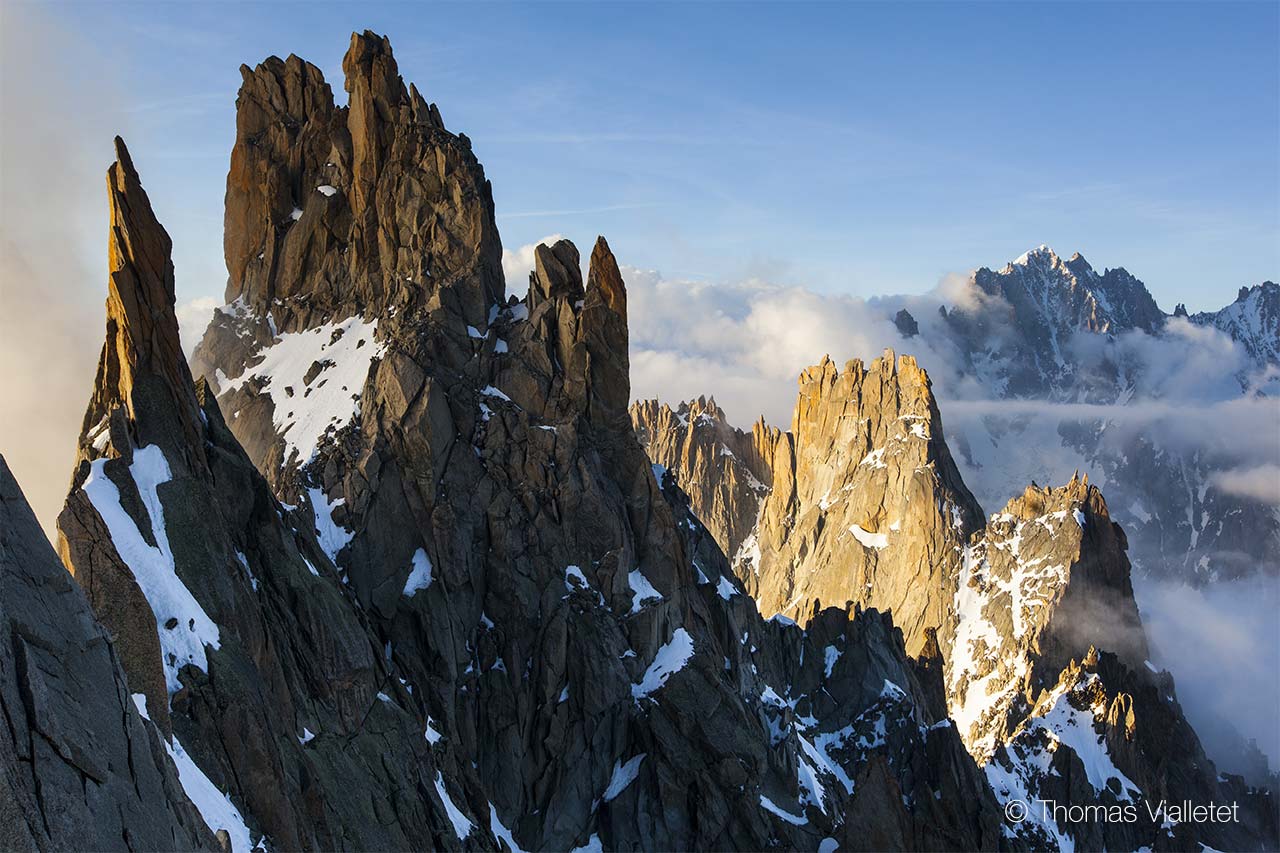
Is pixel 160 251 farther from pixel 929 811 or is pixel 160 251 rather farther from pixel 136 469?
pixel 929 811

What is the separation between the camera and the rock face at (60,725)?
19.9 meters

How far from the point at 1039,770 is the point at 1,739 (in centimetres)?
15150

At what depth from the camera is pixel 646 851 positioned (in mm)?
83938

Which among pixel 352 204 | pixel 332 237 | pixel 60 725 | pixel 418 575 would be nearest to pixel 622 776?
pixel 418 575

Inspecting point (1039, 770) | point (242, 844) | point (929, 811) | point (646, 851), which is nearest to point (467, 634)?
point (646, 851)

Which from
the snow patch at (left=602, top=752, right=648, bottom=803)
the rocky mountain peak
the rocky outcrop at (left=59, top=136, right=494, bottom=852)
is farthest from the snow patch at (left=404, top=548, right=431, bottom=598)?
the snow patch at (left=602, top=752, right=648, bottom=803)

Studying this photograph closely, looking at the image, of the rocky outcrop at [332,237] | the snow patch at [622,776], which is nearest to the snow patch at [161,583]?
the rocky outcrop at [332,237]

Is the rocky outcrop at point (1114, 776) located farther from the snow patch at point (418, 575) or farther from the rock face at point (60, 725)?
the rock face at point (60, 725)

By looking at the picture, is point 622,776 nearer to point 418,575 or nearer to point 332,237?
point 418,575

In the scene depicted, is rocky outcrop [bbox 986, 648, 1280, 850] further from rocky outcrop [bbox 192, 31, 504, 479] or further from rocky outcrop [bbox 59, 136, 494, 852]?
rocky outcrop [bbox 192, 31, 504, 479]

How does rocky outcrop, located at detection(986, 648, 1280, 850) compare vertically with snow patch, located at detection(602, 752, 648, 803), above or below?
below

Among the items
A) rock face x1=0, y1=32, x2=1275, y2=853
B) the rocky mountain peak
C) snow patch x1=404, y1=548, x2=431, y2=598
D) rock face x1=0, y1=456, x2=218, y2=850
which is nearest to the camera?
rock face x1=0, y1=456, x2=218, y2=850

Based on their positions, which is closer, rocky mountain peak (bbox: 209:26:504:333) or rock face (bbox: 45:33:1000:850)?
rock face (bbox: 45:33:1000:850)

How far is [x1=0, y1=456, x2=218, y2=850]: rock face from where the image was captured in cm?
1989
